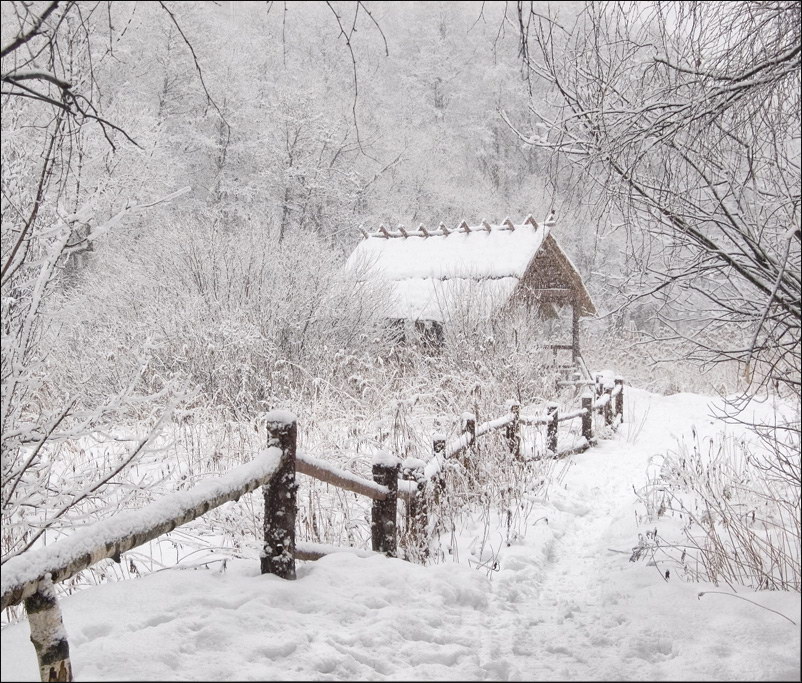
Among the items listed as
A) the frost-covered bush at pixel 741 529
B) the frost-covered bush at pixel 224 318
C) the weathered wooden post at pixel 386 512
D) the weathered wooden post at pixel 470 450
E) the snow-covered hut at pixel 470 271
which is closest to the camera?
the frost-covered bush at pixel 741 529

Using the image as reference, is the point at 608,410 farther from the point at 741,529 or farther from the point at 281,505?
the point at 281,505

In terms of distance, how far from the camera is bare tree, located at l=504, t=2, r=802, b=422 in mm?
2996

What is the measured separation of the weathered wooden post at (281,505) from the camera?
3.00 meters

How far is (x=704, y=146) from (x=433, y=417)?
14.5ft

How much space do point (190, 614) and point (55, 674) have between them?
2.12 ft

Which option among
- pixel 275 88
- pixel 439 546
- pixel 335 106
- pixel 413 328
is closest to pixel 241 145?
pixel 275 88

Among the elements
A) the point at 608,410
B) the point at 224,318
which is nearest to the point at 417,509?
the point at 224,318

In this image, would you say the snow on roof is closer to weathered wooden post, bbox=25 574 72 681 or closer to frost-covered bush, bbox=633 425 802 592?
frost-covered bush, bbox=633 425 802 592

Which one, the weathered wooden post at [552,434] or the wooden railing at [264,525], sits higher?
the wooden railing at [264,525]

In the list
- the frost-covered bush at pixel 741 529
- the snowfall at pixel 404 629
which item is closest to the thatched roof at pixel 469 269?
the frost-covered bush at pixel 741 529

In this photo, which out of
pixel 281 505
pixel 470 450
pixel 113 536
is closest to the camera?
pixel 113 536

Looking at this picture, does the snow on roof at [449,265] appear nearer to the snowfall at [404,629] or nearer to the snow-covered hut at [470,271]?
the snow-covered hut at [470,271]

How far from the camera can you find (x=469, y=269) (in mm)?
13562

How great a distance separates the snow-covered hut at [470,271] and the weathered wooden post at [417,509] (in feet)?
25.4
